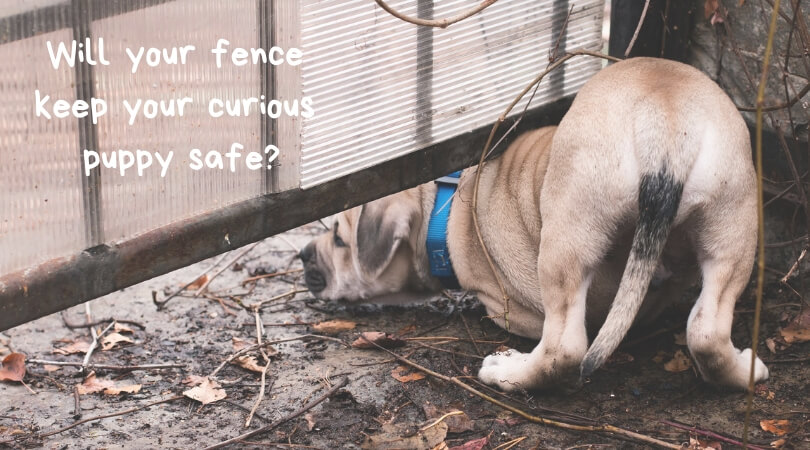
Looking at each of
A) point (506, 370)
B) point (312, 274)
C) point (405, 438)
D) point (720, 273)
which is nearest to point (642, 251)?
point (720, 273)

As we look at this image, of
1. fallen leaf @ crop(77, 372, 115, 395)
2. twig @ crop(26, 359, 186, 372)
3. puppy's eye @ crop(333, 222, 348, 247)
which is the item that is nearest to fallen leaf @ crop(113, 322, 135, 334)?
twig @ crop(26, 359, 186, 372)

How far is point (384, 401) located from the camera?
4.06 m

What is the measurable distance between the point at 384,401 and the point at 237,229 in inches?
39.0

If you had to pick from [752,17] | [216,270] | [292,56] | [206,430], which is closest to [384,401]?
[206,430]

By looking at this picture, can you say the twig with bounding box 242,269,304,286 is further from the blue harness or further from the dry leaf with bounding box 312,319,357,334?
the blue harness

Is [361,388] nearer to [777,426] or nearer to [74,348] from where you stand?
[74,348]

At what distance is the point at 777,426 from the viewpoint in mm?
3682

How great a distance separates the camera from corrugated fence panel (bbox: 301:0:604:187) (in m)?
3.79

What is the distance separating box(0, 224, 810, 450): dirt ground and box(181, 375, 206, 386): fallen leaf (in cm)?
3

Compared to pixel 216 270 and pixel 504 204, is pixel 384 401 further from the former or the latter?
pixel 216 270

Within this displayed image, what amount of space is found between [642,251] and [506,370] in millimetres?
874

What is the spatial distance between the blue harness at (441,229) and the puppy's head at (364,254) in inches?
4.6

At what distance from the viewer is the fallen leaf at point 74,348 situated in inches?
181

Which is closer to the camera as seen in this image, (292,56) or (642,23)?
(292,56)
